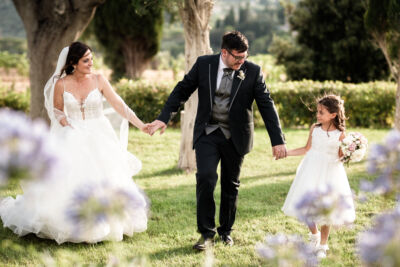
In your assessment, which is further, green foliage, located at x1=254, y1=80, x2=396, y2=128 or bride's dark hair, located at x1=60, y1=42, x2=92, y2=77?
green foliage, located at x1=254, y1=80, x2=396, y2=128

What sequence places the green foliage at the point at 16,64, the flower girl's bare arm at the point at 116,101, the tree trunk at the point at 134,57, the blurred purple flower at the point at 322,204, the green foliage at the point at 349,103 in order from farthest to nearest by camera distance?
the green foliage at the point at 16,64 → the tree trunk at the point at 134,57 → the green foliage at the point at 349,103 → the flower girl's bare arm at the point at 116,101 → the blurred purple flower at the point at 322,204

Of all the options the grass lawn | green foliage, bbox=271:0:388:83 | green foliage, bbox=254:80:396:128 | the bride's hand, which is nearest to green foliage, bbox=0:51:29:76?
green foliage, bbox=271:0:388:83

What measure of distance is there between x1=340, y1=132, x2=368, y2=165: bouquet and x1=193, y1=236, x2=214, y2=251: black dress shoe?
1602mm

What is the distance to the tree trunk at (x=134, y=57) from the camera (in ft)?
80.7

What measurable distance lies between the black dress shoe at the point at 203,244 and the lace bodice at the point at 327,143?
1.44 m

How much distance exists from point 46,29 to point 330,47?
1476cm

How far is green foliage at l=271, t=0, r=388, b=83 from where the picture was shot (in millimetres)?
19578

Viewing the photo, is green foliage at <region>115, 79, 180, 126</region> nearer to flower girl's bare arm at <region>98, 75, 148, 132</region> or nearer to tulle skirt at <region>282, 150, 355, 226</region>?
flower girl's bare arm at <region>98, 75, 148, 132</region>

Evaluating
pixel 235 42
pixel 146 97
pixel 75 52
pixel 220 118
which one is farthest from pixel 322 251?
pixel 146 97

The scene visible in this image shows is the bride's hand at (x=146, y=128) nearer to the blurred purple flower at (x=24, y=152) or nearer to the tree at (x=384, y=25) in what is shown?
the blurred purple flower at (x=24, y=152)

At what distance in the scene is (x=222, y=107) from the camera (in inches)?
172

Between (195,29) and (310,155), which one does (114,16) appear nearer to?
(195,29)

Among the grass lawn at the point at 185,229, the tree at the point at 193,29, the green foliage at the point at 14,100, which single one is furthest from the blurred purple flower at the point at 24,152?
the green foliage at the point at 14,100

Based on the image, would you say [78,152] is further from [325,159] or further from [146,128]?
[325,159]
